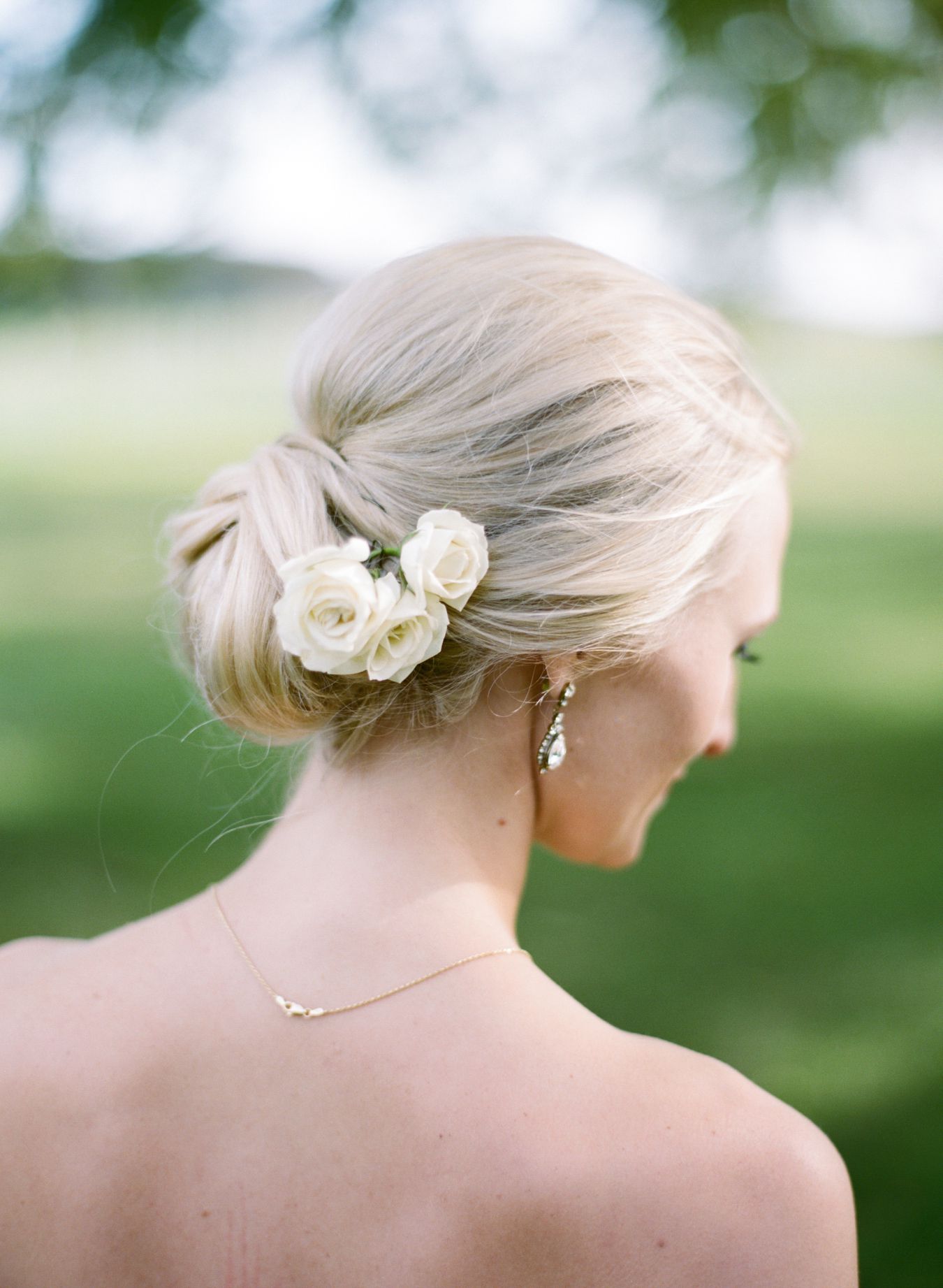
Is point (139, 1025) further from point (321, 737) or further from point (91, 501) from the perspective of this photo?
point (91, 501)

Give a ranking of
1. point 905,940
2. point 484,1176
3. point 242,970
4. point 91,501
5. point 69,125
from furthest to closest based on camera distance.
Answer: point 91,501
point 69,125
point 905,940
point 242,970
point 484,1176

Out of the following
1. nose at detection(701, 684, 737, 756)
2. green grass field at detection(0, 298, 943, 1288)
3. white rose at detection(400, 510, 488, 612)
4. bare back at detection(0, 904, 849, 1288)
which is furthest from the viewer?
green grass field at detection(0, 298, 943, 1288)

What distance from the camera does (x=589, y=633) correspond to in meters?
1.28

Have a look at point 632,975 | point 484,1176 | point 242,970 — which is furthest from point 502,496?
point 632,975

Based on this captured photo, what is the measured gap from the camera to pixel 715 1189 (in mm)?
1080

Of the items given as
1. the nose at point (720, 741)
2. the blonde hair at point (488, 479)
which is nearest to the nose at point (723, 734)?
the nose at point (720, 741)

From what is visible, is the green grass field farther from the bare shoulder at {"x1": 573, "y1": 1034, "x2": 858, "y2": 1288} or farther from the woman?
the bare shoulder at {"x1": 573, "y1": 1034, "x2": 858, "y2": 1288}

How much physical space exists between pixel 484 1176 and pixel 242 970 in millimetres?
325

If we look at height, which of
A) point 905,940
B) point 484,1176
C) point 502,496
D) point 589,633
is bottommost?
point 905,940

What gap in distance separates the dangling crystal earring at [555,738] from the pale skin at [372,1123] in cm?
20

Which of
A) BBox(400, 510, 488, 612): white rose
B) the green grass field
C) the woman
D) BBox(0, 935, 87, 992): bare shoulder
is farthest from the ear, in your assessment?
BBox(0, 935, 87, 992): bare shoulder

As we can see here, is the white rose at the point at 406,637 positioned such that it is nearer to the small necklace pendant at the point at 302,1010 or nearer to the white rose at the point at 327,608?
the white rose at the point at 327,608

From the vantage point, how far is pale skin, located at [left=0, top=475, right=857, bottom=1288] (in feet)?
3.47

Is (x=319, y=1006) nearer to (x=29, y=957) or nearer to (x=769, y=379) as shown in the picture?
(x=29, y=957)
